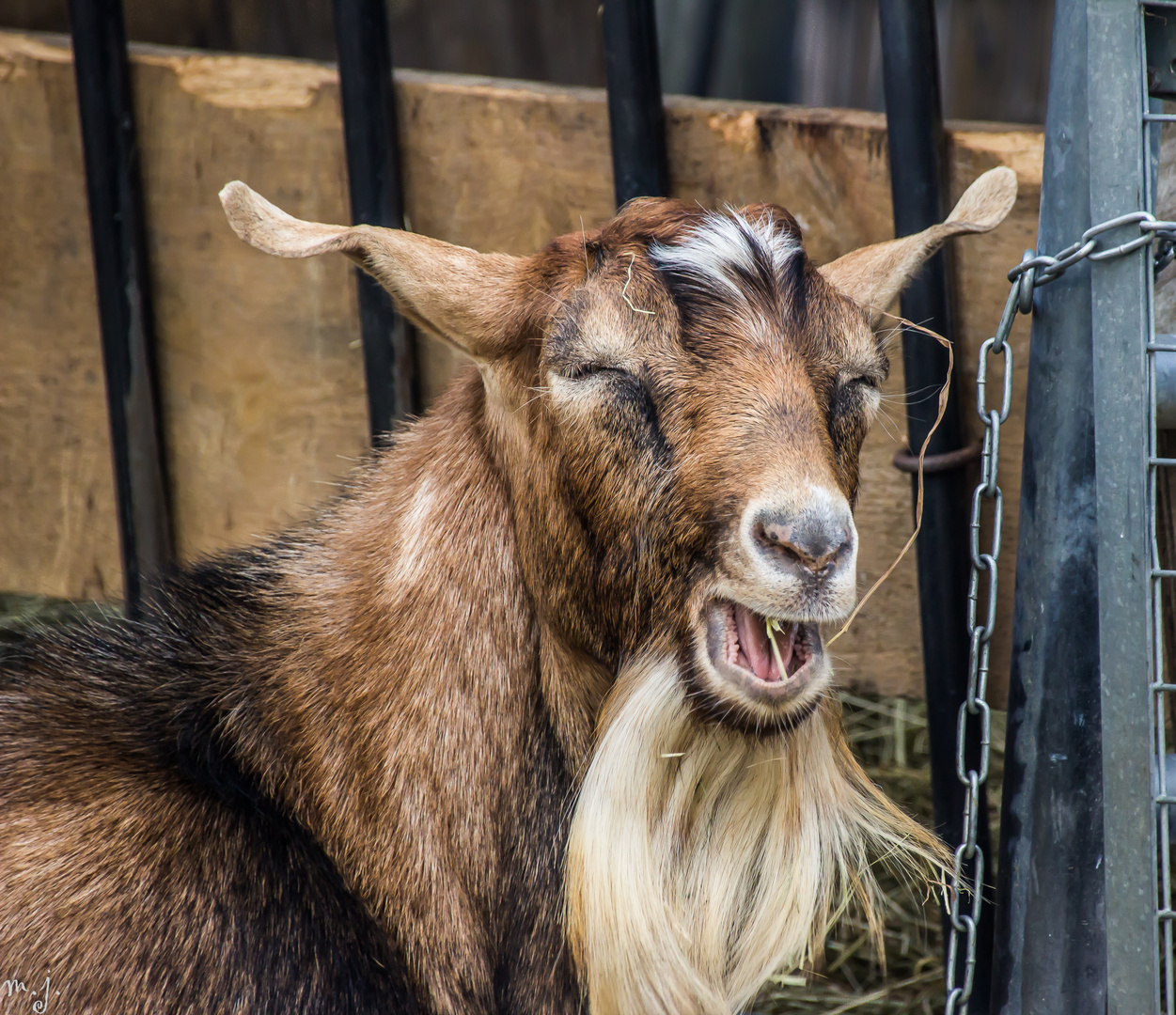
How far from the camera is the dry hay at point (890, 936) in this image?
3.53m

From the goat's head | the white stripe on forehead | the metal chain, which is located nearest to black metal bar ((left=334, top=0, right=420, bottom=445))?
the goat's head

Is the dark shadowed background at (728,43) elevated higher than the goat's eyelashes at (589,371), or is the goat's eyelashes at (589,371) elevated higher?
the dark shadowed background at (728,43)

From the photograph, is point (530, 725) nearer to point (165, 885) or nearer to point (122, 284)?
point (165, 885)

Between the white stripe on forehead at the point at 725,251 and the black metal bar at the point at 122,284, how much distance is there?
1.84 meters

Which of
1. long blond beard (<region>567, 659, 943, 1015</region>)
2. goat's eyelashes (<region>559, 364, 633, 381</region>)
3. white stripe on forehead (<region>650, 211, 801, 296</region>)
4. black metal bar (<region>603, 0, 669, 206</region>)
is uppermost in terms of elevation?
black metal bar (<region>603, 0, 669, 206</region>)

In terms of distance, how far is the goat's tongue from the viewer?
2045 millimetres

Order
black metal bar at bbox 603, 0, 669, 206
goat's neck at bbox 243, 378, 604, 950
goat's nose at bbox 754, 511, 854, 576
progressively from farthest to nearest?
black metal bar at bbox 603, 0, 669, 206
goat's neck at bbox 243, 378, 604, 950
goat's nose at bbox 754, 511, 854, 576

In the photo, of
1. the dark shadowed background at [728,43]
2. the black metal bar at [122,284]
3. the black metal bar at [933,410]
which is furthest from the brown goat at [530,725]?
the dark shadowed background at [728,43]

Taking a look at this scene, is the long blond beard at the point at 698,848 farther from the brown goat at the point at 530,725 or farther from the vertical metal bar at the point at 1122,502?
the vertical metal bar at the point at 1122,502

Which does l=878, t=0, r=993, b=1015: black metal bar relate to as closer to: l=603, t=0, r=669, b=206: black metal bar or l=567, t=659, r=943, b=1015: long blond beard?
l=603, t=0, r=669, b=206: black metal bar

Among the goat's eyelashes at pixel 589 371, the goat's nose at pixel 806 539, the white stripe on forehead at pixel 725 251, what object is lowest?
the goat's nose at pixel 806 539

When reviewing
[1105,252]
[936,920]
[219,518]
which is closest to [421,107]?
[219,518]

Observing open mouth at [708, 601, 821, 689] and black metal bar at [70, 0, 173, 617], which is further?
black metal bar at [70, 0, 173, 617]

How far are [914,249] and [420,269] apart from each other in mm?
995
